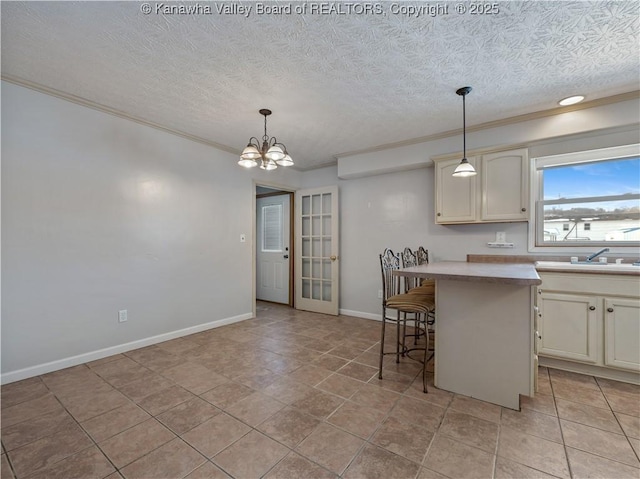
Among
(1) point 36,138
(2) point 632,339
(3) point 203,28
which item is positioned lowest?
(2) point 632,339

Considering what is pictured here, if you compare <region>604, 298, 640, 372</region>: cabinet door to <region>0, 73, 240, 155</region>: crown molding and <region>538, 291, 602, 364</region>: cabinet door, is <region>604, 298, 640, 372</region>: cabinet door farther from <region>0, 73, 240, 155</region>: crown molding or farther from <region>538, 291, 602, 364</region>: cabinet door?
<region>0, 73, 240, 155</region>: crown molding

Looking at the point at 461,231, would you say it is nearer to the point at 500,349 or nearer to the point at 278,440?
the point at 500,349

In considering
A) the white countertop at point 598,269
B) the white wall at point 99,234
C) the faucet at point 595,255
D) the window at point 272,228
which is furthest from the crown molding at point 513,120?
the white wall at point 99,234

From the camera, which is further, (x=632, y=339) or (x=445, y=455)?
(x=632, y=339)

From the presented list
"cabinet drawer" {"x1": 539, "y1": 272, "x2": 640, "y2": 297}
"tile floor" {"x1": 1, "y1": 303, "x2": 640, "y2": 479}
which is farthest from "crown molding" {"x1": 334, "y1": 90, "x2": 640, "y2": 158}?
"tile floor" {"x1": 1, "y1": 303, "x2": 640, "y2": 479}

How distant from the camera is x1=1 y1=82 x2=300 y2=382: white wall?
243cm

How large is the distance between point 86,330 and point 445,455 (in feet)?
10.6

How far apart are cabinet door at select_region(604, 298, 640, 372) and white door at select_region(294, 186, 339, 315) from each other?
3095mm

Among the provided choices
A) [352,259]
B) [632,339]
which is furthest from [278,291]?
[632,339]

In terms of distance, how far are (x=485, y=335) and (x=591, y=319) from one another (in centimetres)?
120

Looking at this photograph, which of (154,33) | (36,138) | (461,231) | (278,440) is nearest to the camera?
(278,440)

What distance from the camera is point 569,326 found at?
2570 mm

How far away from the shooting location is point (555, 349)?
2617 millimetres

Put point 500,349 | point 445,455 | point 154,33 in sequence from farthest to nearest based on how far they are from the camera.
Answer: point 500,349
point 154,33
point 445,455
